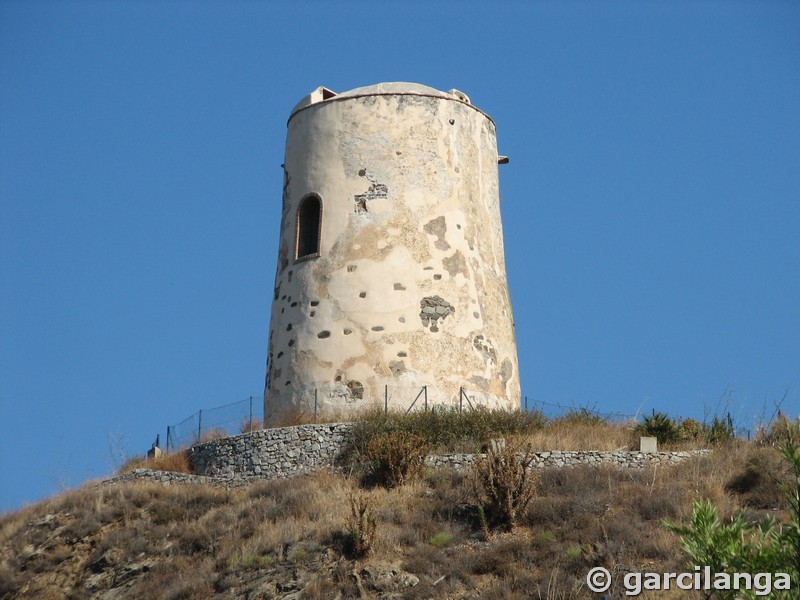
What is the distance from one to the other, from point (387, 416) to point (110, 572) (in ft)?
20.1

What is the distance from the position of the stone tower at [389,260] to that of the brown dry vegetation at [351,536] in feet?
10.7

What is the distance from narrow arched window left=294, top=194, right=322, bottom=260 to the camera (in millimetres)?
28531

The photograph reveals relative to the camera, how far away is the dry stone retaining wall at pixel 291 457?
2425 centimetres

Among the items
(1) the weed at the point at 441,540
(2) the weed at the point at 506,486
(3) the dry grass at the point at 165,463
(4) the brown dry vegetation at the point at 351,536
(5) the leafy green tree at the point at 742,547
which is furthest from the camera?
(3) the dry grass at the point at 165,463

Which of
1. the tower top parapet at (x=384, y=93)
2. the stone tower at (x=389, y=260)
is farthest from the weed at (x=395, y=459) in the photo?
the tower top parapet at (x=384, y=93)

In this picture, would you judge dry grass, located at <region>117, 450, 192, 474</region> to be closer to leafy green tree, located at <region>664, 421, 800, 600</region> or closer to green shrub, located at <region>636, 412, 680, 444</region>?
green shrub, located at <region>636, 412, 680, 444</region>

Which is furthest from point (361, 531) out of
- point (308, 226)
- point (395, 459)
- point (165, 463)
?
point (308, 226)

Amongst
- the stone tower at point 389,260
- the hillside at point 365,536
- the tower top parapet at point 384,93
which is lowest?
the hillside at point 365,536

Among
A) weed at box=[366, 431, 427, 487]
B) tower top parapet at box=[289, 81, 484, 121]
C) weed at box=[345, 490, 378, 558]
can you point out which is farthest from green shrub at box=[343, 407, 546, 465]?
tower top parapet at box=[289, 81, 484, 121]

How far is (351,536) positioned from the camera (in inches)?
824

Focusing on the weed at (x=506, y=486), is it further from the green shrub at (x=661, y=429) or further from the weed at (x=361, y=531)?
the green shrub at (x=661, y=429)

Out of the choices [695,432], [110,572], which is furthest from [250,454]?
[695,432]

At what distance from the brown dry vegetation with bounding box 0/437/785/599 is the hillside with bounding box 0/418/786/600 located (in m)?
0.03

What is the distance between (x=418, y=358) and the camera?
26719 mm
